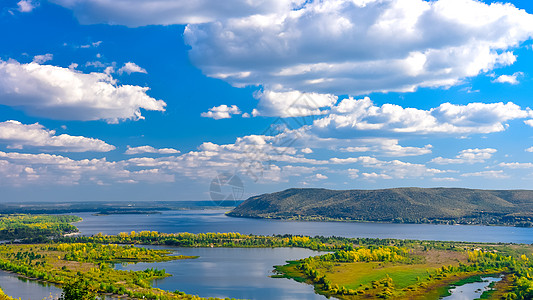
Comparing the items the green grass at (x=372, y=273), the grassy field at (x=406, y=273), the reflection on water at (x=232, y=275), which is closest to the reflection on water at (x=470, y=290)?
the grassy field at (x=406, y=273)

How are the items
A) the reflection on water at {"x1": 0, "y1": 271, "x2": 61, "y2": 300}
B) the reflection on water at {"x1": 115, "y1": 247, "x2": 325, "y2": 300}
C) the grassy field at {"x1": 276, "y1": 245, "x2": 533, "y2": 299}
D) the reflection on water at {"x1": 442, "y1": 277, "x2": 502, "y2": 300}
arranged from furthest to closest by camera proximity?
the grassy field at {"x1": 276, "y1": 245, "x2": 533, "y2": 299} → the reflection on water at {"x1": 115, "y1": 247, "x2": 325, "y2": 300} → the reflection on water at {"x1": 442, "y1": 277, "x2": 502, "y2": 300} → the reflection on water at {"x1": 0, "y1": 271, "x2": 61, "y2": 300}

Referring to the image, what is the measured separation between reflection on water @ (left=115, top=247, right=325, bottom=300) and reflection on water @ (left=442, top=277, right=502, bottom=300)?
2549 cm

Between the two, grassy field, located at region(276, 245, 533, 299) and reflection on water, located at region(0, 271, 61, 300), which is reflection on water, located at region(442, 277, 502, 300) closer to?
grassy field, located at region(276, 245, 533, 299)

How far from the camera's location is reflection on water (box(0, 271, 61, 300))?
86375 millimetres

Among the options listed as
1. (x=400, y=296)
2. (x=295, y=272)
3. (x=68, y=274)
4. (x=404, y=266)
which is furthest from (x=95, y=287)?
(x=404, y=266)

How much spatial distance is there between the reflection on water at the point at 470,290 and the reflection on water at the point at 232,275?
25490mm

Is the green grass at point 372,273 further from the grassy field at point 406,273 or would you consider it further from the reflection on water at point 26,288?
the reflection on water at point 26,288

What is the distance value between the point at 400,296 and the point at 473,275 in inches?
1280

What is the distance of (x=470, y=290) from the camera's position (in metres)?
95.1

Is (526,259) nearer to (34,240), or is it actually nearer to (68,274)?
(68,274)

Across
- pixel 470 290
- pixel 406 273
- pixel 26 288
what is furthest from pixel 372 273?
pixel 26 288

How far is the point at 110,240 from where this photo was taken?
185m

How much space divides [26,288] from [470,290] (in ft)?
283

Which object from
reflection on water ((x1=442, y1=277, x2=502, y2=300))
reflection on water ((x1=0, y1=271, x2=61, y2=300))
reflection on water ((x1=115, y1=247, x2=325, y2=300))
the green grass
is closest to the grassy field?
the green grass
